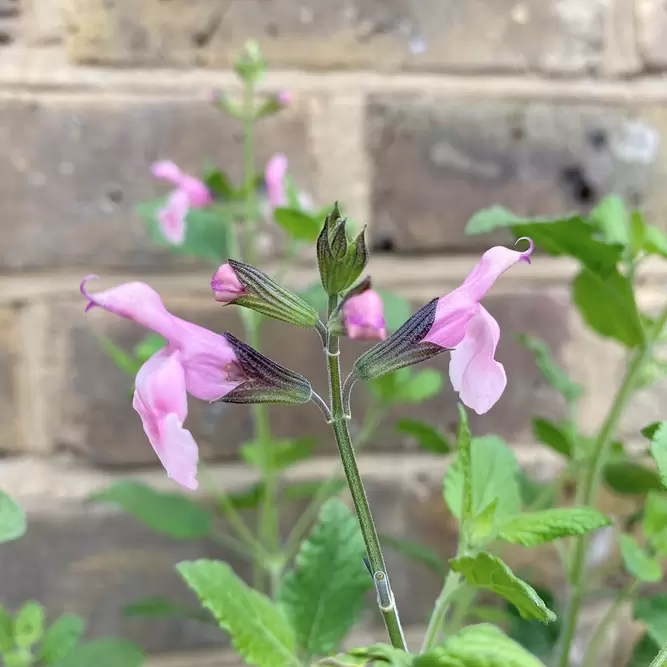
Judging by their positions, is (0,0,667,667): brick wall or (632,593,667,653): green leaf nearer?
(632,593,667,653): green leaf

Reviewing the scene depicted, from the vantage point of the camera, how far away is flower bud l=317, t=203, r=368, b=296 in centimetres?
19

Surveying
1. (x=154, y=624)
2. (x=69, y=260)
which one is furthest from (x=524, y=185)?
(x=154, y=624)

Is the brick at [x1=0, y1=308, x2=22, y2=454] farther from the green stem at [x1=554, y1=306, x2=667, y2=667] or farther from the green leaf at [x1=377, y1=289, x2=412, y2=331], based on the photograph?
the green stem at [x1=554, y1=306, x2=667, y2=667]

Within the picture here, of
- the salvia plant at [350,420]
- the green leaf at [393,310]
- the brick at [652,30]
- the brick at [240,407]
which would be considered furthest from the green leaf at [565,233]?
the brick at [652,30]

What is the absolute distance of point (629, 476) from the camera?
1.41 feet

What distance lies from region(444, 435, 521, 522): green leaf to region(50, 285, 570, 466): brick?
22 cm

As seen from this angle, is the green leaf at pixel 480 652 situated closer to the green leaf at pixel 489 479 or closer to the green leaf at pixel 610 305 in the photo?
the green leaf at pixel 489 479

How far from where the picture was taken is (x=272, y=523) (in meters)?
0.43

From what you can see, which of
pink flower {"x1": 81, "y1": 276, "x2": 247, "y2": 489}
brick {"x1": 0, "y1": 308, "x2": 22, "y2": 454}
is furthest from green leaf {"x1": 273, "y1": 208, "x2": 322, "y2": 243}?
brick {"x1": 0, "y1": 308, "x2": 22, "y2": 454}

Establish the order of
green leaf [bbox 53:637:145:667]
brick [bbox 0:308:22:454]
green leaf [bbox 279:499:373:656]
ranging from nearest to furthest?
green leaf [bbox 279:499:373:656] → green leaf [bbox 53:637:145:667] → brick [bbox 0:308:22:454]

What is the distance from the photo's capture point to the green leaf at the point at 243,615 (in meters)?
0.21

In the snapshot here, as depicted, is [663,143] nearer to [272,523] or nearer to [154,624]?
[272,523]

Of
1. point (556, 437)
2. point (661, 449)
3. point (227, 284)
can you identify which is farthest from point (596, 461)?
point (227, 284)

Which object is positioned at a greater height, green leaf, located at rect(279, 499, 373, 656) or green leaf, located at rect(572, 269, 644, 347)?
green leaf, located at rect(572, 269, 644, 347)
